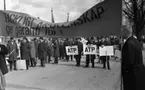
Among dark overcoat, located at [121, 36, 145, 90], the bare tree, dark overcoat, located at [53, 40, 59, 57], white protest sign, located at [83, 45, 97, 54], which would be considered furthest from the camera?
the bare tree

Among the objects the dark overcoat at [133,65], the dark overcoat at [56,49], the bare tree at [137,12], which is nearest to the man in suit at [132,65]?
the dark overcoat at [133,65]

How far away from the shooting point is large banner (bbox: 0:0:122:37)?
17.4ft

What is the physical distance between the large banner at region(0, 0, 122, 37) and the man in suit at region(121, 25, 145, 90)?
0.40 meters

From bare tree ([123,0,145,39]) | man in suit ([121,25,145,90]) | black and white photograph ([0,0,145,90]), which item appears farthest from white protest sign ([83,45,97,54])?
bare tree ([123,0,145,39])

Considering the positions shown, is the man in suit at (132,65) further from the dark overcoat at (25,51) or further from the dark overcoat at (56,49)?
the dark overcoat at (56,49)

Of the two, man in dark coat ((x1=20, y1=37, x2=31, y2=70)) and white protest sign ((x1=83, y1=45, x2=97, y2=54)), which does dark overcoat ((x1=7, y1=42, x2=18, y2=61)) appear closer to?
man in dark coat ((x1=20, y1=37, x2=31, y2=70))

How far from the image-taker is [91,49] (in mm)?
13375

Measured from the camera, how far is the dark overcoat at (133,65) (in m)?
4.86

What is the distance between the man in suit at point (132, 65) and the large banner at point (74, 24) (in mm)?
400

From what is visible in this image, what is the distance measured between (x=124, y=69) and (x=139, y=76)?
34cm

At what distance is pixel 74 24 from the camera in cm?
639

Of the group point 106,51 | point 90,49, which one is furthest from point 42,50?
point 106,51

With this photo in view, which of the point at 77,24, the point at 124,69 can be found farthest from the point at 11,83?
the point at 124,69

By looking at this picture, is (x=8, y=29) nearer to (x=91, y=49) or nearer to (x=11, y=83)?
(x=11, y=83)
